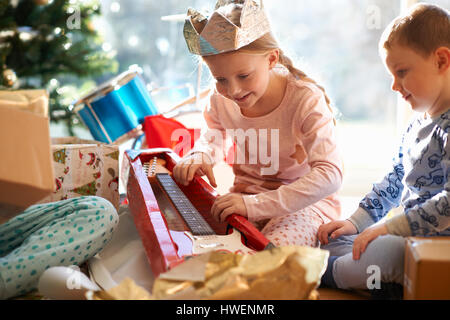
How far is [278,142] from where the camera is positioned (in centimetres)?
120

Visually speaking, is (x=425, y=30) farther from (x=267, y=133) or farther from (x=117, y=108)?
(x=117, y=108)

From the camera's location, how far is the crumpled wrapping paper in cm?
64

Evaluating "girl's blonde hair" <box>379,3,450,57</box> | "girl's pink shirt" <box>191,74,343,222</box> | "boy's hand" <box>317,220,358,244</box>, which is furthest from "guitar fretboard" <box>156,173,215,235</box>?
"girl's blonde hair" <box>379,3,450,57</box>

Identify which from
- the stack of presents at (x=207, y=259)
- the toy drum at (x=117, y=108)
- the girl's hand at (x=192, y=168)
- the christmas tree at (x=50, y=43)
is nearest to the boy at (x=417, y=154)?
the stack of presents at (x=207, y=259)

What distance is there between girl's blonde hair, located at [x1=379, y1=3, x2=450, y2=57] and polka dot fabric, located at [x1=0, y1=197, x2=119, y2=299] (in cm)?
67

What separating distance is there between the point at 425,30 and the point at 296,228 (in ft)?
1.54

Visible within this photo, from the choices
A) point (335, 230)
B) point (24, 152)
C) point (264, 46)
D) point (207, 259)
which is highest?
point (264, 46)

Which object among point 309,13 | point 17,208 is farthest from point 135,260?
point 309,13

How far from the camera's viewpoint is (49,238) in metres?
0.92

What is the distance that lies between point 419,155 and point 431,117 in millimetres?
77

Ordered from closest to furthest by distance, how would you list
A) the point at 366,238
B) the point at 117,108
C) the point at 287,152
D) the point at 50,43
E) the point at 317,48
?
the point at 366,238 → the point at 287,152 → the point at 117,108 → the point at 50,43 → the point at 317,48

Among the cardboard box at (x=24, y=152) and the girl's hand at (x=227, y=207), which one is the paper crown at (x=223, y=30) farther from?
the cardboard box at (x=24, y=152)

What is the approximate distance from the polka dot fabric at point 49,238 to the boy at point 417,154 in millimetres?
478

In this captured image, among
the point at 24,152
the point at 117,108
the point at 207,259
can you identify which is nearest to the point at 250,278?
the point at 207,259
